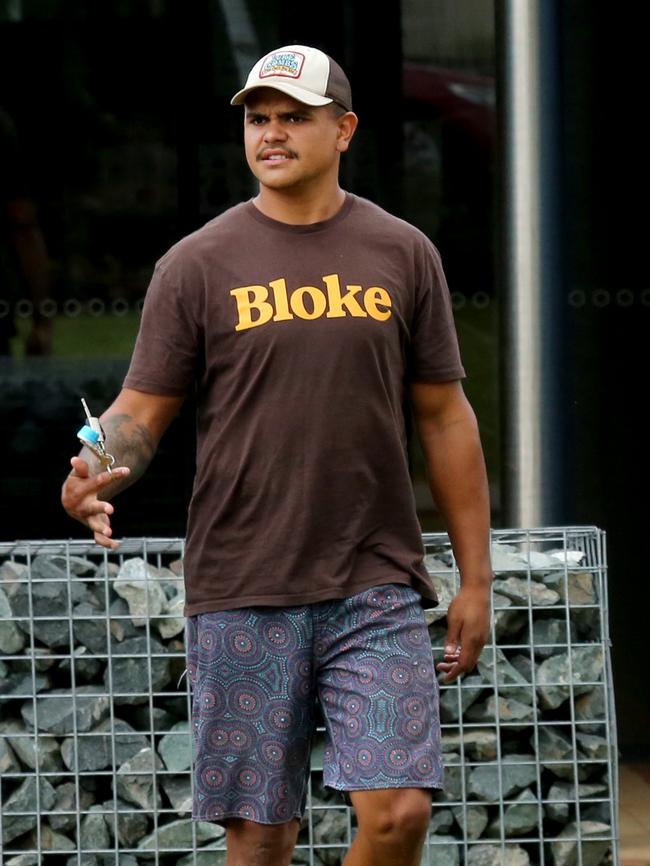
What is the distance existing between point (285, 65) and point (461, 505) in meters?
0.91

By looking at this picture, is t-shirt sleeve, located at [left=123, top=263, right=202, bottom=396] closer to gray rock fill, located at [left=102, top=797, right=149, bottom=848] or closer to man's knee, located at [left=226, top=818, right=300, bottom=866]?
man's knee, located at [left=226, top=818, right=300, bottom=866]

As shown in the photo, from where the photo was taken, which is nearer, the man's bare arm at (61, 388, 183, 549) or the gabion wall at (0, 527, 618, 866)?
the man's bare arm at (61, 388, 183, 549)

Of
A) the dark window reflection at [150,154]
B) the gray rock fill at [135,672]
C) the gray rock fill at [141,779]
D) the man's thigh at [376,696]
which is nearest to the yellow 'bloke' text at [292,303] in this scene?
the man's thigh at [376,696]

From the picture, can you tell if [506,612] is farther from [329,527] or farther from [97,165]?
[97,165]

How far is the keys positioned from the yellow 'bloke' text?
32cm

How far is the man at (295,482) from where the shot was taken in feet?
10.7

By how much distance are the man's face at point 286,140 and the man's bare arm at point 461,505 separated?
48cm

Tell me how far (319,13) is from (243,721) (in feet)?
10.6

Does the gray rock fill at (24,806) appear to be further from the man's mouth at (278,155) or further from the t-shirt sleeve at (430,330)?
the man's mouth at (278,155)

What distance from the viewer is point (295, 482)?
327 cm

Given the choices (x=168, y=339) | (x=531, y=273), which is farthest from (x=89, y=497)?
(x=531, y=273)

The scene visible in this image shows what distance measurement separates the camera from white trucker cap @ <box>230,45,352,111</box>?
3.31m

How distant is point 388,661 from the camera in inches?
129

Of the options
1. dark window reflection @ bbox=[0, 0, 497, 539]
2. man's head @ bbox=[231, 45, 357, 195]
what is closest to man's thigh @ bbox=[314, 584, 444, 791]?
man's head @ bbox=[231, 45, 357, 195]
